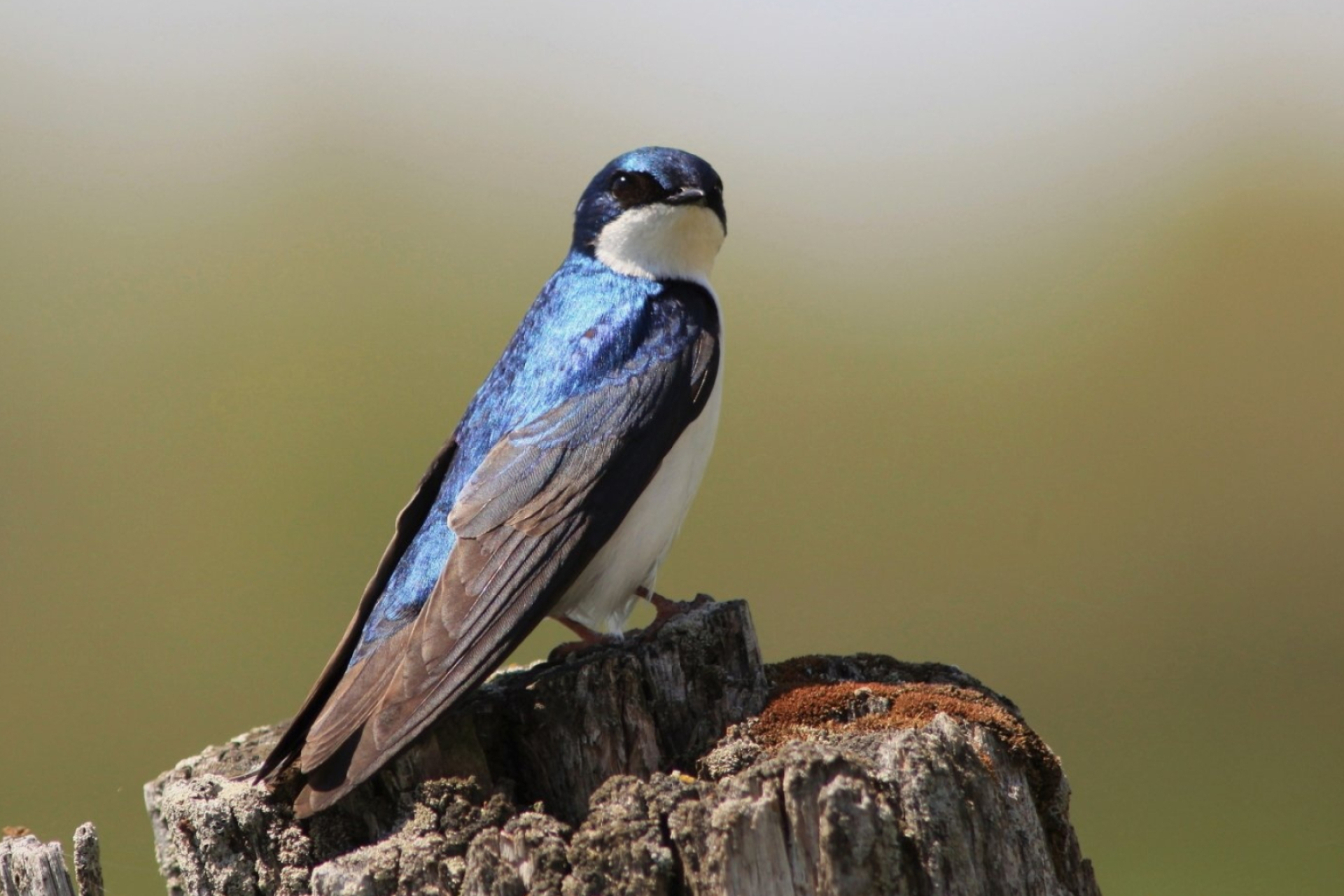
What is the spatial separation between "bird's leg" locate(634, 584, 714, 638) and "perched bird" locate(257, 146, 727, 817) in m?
0.03

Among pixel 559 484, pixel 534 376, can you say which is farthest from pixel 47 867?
pixel 534 376

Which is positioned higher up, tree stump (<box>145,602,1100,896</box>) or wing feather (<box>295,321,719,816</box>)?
wing feather (<box>295,321,719,816</box>)

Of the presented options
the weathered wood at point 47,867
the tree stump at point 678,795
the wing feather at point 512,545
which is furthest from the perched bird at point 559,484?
the weathered wood at point 47,867

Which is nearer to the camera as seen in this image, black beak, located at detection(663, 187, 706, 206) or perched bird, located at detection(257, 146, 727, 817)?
perched bird, located at detection(257, 146, 727, 817)

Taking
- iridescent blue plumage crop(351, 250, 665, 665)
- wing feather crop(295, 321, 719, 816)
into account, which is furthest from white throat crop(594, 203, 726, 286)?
wing feather crop(295, 321, 719, 816)

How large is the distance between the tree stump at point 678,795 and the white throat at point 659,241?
1410 millimetres

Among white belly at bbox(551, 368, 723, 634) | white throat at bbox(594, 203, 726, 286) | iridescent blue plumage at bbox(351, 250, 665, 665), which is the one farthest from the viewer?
white throat at bbox(594, 203, 726, 286)

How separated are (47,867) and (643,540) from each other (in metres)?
1.68

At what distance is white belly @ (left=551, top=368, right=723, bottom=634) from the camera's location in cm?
405

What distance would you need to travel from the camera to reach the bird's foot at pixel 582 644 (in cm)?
372

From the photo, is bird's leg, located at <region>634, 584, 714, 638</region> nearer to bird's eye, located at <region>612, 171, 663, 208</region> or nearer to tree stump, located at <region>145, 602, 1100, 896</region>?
tree stump, located at <region>145, 602, 1100, 896</region>

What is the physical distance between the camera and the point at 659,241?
15.1ft

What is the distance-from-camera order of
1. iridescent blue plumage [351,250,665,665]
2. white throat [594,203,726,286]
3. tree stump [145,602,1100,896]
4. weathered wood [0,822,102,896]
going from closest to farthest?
1. tree stump [145,602,1100,896]
2. weathered wood [0,822,102,896]
3. iridescent blue plumage [351,250,665,665]
4. white throat [594,203,726,286]

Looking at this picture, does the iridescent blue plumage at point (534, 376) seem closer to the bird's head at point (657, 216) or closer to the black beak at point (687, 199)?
the bird's head at point (657, 216)
